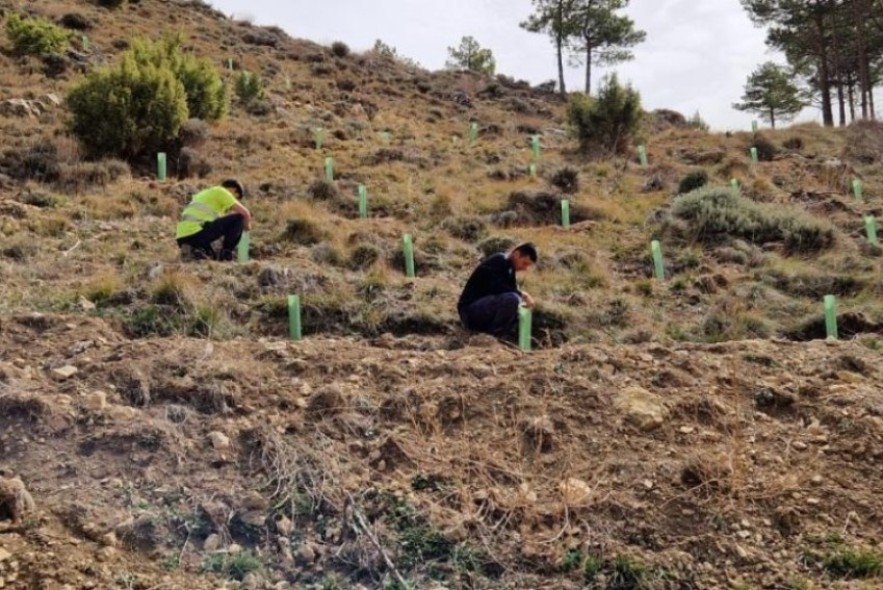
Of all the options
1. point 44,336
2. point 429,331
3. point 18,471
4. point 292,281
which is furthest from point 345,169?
point 18,471

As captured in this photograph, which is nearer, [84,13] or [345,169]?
[345,169]

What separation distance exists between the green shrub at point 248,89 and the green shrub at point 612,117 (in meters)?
7.04

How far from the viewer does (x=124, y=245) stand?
759 cm

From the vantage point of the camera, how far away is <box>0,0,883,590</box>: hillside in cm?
303

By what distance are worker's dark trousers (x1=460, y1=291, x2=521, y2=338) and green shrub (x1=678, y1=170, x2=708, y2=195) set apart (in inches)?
277

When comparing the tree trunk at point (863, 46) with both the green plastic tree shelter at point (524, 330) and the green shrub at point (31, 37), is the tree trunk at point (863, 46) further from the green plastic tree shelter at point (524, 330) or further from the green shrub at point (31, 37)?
the green shrub at point (31, 37)

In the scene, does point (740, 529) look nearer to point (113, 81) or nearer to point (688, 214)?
point (688, 214)

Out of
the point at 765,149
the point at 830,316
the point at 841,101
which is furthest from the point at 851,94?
the point at 830,316

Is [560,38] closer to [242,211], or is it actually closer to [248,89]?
[248,89]

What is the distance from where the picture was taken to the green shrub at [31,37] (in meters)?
15.8

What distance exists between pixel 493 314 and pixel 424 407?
5.81 feet

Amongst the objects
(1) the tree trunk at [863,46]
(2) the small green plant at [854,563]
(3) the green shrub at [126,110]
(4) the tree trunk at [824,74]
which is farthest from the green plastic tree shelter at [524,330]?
(4) the tree trunk at [824,74]

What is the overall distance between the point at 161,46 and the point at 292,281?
9734mm

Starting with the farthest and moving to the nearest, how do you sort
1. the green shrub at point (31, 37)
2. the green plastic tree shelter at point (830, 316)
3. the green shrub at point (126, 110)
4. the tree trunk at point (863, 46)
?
the tree trunk at point (863, 46)
the green shrub at point (31, 37)
the green shrub at point (126, 110)
the green plastic tree shelter at point (830, 316)
